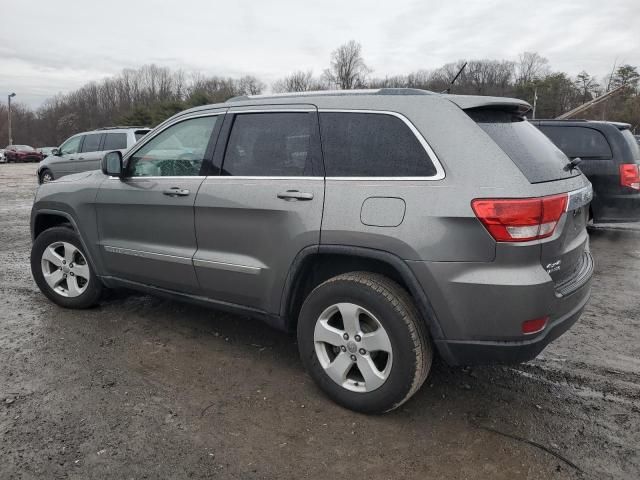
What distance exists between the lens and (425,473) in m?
2.46

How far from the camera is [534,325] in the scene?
2.56m

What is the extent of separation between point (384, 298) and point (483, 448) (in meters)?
0.91

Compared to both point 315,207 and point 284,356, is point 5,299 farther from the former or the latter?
point 315,207

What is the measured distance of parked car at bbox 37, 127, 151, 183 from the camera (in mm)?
13109

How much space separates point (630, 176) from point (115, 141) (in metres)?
11.5

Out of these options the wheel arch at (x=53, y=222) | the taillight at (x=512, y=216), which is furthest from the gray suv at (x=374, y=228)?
the wheel arch at (x=53, y=222)

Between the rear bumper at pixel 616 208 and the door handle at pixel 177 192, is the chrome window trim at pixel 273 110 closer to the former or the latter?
the door handle at pixel 177 192

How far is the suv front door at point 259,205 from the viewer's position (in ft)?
10.1

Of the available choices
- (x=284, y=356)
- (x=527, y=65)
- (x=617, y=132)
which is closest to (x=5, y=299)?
(x=284, y=356)

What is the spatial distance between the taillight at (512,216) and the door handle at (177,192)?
2.00 m

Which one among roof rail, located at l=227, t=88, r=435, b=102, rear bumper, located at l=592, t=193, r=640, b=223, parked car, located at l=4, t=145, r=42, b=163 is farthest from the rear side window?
parked car, located at l=4, t=145, r=42, b=163

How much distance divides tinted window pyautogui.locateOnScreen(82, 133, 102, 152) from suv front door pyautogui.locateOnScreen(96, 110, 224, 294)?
10426 millimetres

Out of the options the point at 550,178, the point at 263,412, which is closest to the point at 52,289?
the point at 263,412

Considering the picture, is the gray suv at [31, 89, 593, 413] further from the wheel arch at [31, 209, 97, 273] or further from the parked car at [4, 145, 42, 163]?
the parked car at [4, 145, 42, 163]
